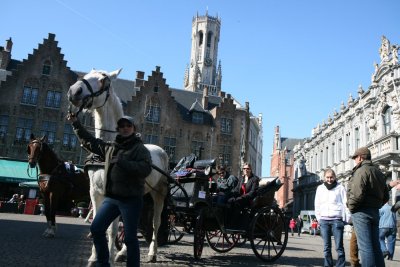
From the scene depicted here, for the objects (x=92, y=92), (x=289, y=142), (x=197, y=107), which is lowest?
(x=92, y=92)

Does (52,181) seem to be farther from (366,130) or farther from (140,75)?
(140,75)

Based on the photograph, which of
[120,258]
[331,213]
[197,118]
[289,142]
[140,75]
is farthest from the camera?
[289,142]

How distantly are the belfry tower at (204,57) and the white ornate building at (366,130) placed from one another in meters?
59.8

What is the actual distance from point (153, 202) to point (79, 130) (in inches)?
96.0

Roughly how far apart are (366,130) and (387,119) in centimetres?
323

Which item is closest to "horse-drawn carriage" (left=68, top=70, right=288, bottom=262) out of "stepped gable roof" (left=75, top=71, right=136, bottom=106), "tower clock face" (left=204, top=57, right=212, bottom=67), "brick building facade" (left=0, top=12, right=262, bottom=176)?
"brick building facade" (left=0, top=12, right=262, bottom=176)

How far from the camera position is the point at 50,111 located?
106ft

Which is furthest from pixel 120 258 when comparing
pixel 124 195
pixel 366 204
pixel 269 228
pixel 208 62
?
pixel 208 62

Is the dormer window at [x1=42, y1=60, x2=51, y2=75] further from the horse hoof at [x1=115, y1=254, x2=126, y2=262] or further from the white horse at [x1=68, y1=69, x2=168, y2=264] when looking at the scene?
the horse hoof at [x1=115, y1=254, x2=126, y2=262]

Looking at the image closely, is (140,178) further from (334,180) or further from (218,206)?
(334,180)

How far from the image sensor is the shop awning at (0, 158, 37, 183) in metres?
26.6

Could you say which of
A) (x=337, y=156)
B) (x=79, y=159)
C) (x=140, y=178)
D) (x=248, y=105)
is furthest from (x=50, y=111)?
(x=140, y=178)

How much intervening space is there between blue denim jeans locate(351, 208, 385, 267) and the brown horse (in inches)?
244

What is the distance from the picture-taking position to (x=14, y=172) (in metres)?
27.8
